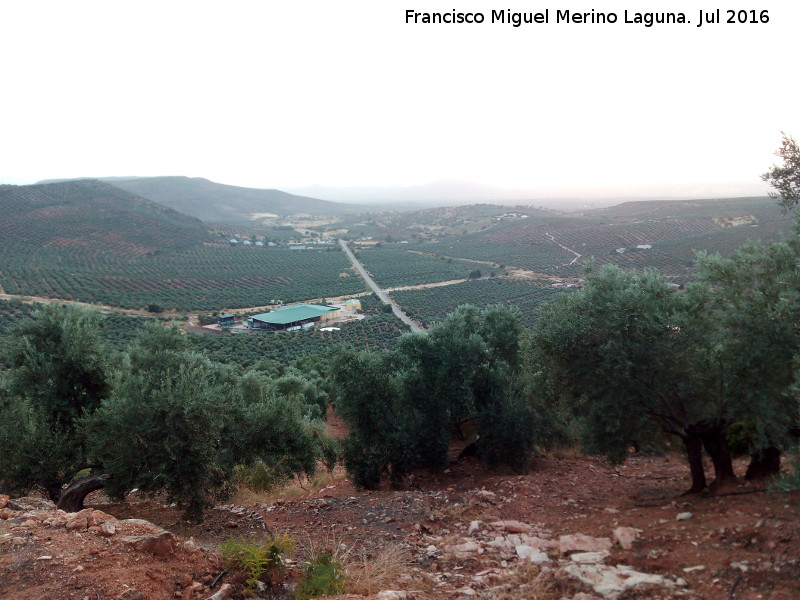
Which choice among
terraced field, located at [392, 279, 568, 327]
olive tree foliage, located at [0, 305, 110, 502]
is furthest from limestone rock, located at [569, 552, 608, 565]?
terraced field, located at [392, 279, 568, 327]

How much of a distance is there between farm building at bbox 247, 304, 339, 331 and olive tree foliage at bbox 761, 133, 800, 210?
4691 cm

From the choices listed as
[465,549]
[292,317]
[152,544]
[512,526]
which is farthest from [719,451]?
[292,317]

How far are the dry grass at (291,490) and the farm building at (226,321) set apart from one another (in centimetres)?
4276

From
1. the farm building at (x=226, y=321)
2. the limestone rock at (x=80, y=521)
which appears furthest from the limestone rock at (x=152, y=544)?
the farm building at (x=226, y=321)

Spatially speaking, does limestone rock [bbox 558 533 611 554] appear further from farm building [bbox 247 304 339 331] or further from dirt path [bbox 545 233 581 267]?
dirt path [bbox 545 233 581 267]

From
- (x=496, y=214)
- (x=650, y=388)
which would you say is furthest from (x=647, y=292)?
(x=496, y=214)

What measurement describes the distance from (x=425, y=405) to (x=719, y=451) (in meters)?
6.18

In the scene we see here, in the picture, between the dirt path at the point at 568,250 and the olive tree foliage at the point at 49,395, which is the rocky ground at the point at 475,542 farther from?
the dirt path at the point at 568,250

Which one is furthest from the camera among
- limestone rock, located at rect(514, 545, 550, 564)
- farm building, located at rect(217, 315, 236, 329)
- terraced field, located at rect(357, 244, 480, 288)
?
terraced field, located at rect(357, 244, 480, 288)

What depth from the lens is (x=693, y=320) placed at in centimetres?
834

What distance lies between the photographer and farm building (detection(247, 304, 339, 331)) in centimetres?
5328

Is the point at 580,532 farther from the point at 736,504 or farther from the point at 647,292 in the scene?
the point at 647,292

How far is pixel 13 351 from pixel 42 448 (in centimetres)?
263

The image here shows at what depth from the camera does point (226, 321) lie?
181ft
